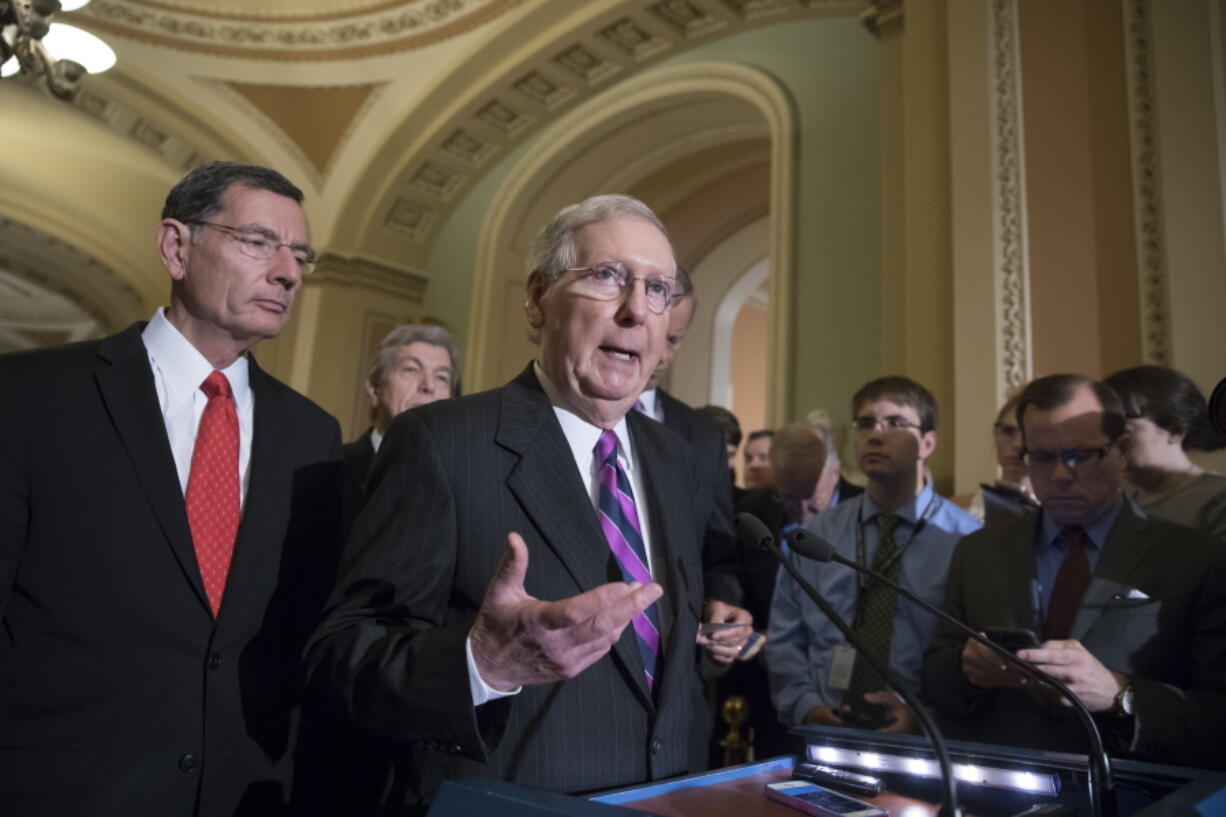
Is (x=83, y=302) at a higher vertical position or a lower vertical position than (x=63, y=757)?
higher

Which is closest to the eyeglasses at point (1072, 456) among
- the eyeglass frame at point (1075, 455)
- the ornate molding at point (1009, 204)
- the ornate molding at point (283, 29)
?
the eyeglass frame at point (1075, 455)

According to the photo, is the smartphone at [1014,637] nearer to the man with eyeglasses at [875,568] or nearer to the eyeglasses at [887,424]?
the man with eyeglasses at [875,568]

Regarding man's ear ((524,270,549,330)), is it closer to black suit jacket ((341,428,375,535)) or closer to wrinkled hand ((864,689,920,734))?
black suit jacket ((341,428,375,535))

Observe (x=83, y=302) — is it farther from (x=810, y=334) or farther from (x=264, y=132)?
(x=810, y=334)

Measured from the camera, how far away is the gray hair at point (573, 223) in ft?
4.30

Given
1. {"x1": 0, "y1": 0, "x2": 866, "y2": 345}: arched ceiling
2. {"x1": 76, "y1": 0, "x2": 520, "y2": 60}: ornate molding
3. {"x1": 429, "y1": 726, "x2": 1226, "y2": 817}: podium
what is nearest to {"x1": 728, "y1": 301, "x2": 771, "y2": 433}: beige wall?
{"x1": 0, "y1": 0, "x2": 866, "y2": 345}: arched ceiling

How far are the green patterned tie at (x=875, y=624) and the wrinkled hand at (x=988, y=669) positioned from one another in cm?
66

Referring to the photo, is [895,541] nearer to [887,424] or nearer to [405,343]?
[887,424]

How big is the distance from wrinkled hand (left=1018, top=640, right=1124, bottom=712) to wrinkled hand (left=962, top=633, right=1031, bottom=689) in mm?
94

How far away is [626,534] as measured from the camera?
1220mm

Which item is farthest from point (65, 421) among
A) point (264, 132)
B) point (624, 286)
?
point (264, 132)

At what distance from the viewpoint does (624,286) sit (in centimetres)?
128

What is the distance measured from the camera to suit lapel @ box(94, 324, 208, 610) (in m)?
1.26

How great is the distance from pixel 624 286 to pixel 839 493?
2.33 m
